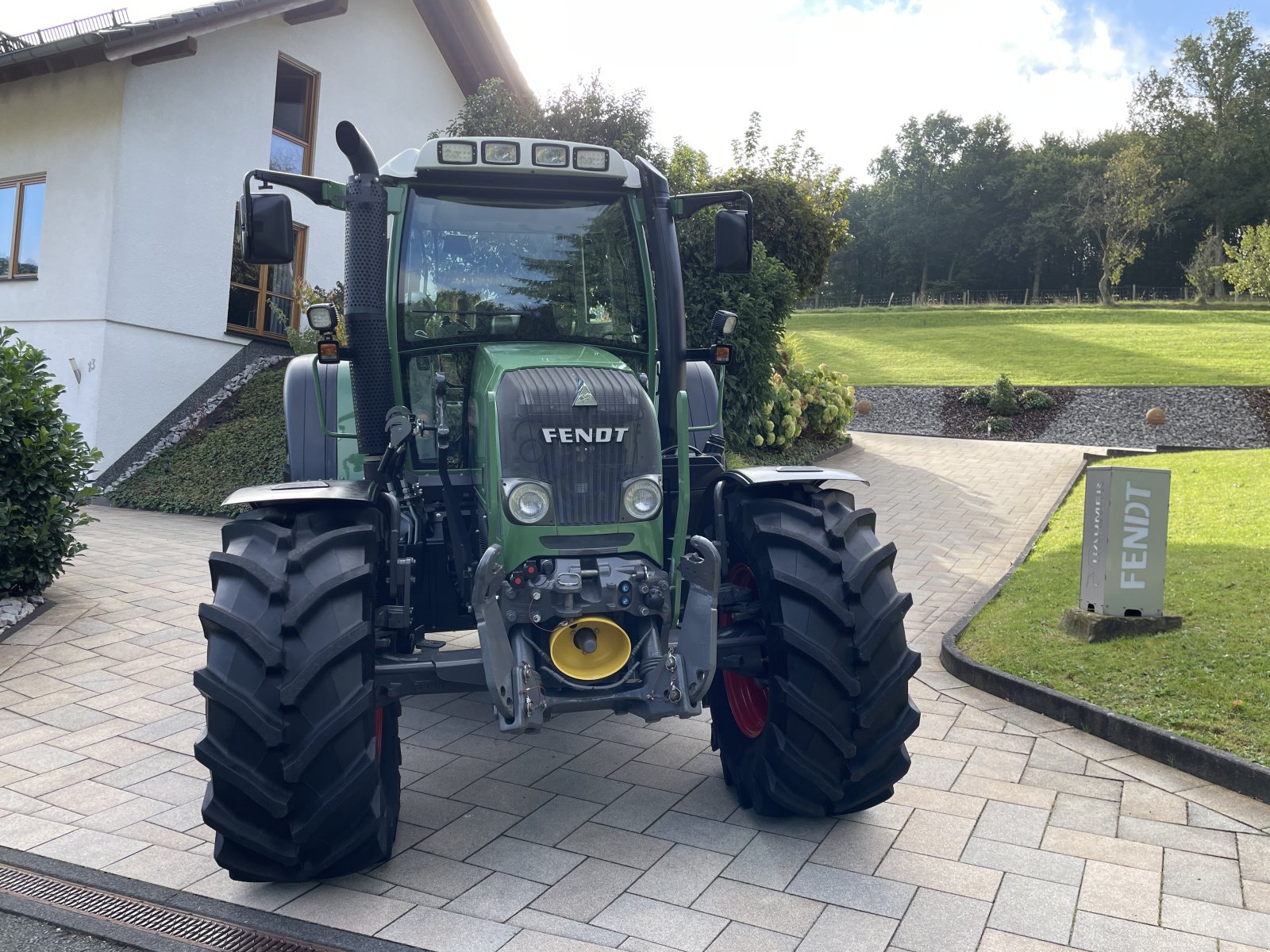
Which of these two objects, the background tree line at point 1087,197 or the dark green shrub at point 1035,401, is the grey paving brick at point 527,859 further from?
the background tree line at point 1087,197

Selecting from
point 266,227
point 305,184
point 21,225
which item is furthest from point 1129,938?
point 21,225

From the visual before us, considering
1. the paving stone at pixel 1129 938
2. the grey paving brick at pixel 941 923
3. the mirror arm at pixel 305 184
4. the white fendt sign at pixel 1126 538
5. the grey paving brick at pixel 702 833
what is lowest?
the grey paving brick at pixel 702 833

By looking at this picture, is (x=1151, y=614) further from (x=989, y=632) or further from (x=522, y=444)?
(x=522, y=444)

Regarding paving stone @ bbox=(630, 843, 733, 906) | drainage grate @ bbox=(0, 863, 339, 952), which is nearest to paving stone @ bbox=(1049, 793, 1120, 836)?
paving stone @ bbox=(630, 843, 733, 906)

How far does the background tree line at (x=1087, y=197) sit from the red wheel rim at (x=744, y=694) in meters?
44.1

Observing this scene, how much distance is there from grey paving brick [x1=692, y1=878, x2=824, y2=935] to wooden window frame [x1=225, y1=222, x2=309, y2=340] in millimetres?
12950

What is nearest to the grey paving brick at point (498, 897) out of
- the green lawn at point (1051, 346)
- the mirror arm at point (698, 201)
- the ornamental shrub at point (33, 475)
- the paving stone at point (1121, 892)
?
the paving stone at point (1121, 892)

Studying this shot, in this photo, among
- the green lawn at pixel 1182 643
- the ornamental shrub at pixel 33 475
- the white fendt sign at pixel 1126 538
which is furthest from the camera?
the ornamental shrub at pixel 33 475

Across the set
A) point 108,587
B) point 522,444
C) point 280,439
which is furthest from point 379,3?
point 522,444

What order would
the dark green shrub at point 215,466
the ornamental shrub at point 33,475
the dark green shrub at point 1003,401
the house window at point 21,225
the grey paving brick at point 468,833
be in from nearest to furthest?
the grey paving brick at point 468,833 → the ornamental shrub at point 33,475 → the dark green shrub at point 215,466 → the house window at point 21,225 → the dark green shrub at point 1003,401

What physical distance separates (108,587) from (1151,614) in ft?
24.1

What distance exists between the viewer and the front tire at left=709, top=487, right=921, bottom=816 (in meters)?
3.87

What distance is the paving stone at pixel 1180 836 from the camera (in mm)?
3998

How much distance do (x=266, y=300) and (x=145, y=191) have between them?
266 centimetres
